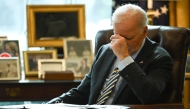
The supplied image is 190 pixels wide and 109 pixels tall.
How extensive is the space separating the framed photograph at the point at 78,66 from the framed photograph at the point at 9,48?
468 mm

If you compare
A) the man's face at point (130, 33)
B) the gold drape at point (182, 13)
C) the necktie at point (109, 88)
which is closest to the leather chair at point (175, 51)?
the man's face at point (130, 33)

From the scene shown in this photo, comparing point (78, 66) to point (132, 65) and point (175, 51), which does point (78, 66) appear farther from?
point (132, 65)

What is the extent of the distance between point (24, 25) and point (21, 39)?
16 cm

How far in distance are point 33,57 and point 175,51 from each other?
1667 millimetres

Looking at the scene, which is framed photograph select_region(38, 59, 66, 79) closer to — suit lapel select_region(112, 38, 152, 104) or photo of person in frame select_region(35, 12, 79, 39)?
photo of person in frame select_region(35, 12, 79, 39)

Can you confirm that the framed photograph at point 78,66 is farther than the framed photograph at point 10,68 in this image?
Yes

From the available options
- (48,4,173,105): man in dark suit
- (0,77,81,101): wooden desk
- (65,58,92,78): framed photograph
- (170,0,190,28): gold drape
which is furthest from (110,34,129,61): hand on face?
(170,0,190,28): gold drape

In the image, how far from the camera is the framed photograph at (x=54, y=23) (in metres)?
3.96

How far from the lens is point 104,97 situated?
240 centimetres

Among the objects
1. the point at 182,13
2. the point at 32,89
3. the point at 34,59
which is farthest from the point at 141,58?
the point at 182,13

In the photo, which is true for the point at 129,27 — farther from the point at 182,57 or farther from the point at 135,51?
the point at 182,57

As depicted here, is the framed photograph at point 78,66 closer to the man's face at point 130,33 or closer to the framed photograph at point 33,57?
the framed photograph at point 33,57

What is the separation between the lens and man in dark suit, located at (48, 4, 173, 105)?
216cm

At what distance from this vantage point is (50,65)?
3.63 metres
